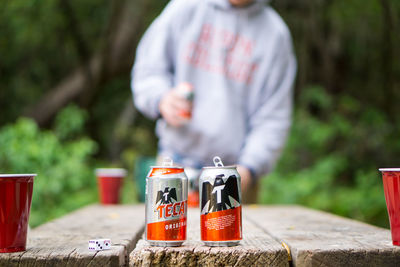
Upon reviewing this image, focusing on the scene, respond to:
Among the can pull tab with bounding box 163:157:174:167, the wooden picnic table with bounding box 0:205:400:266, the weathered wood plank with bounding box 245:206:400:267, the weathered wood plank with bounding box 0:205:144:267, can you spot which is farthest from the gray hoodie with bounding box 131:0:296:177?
the can pull tab with bounding box 163:157:174:167

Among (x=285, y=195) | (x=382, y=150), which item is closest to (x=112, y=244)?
(x=285, y=195)

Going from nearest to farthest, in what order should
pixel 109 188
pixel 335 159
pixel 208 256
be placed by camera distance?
pixel 208 256 < pixel 109 188 < pixel 335 159

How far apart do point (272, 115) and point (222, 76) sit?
0.34m

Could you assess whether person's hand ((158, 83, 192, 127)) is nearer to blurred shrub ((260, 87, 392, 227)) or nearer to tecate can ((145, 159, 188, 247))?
tecate can ((145, 159, 188, 247))

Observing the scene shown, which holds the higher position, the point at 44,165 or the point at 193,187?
the point at 44,165

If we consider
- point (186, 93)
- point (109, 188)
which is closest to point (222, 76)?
point (186, 93)

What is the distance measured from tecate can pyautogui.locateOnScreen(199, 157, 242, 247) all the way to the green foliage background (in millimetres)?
3403

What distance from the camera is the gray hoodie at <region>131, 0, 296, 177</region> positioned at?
8.47ft

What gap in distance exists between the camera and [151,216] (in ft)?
3.83

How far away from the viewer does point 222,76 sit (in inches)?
101

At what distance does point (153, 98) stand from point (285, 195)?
3262mm

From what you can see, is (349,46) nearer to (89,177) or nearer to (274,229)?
(89,177)

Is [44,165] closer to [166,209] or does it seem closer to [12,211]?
[12,211]

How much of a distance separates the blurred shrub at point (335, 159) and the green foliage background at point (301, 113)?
0.04 ft
